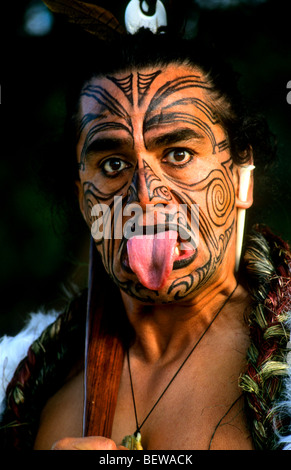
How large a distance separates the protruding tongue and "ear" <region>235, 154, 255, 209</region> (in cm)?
45

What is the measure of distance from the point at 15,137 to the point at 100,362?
218cm

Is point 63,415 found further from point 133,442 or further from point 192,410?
point 192,410

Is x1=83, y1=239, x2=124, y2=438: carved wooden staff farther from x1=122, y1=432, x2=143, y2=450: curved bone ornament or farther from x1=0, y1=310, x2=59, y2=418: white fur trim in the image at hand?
x1=0, y1=310, x2=59, y2=418: white fur trim

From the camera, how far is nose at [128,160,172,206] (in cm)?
202

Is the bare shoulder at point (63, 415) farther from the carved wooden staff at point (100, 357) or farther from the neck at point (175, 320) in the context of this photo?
the neck at point (175, 320)

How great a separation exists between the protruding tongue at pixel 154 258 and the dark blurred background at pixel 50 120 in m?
0.95

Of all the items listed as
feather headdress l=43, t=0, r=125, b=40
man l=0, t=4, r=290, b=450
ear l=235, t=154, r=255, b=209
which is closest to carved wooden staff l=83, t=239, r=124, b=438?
man l=0, t=4, r=290, b=450

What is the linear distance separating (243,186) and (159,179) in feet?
1.48

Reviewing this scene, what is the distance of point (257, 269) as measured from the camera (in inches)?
83.3

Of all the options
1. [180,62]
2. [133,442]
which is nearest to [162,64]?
[180,62]

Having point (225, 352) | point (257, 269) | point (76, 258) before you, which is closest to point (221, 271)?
point (257, 269)

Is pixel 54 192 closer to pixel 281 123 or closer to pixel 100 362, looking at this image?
pixel 100 362

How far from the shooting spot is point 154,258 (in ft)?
6.57

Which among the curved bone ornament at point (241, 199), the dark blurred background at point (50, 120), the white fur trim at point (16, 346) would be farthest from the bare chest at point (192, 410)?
the dark blurred background at point (50, 120)
